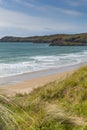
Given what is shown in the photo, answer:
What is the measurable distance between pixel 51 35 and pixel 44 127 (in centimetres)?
16988

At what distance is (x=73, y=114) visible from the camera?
659 cm

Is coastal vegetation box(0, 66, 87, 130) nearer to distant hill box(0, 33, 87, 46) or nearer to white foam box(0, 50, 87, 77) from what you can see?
white foam box(0, 50, 87, 77)

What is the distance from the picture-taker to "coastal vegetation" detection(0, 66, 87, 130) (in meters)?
3.19

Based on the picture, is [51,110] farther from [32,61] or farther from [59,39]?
[59,39]

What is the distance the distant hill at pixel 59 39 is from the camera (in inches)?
5039

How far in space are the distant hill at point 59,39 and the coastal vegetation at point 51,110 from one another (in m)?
114

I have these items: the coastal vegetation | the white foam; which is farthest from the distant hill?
the coastal vegetation

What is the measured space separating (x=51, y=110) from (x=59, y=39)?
442 ft

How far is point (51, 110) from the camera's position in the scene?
5.73 metres

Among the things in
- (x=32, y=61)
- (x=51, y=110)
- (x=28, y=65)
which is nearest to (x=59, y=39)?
(x=32, y=61)

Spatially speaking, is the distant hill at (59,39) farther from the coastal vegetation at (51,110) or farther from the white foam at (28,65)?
the coastal vegetation at (51,110)

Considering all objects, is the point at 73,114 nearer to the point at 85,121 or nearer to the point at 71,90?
the point at 85,121

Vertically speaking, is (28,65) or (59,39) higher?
(28,65)

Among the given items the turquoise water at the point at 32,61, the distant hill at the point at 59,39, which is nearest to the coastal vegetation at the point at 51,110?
the turquoise water at the point at 32,61
